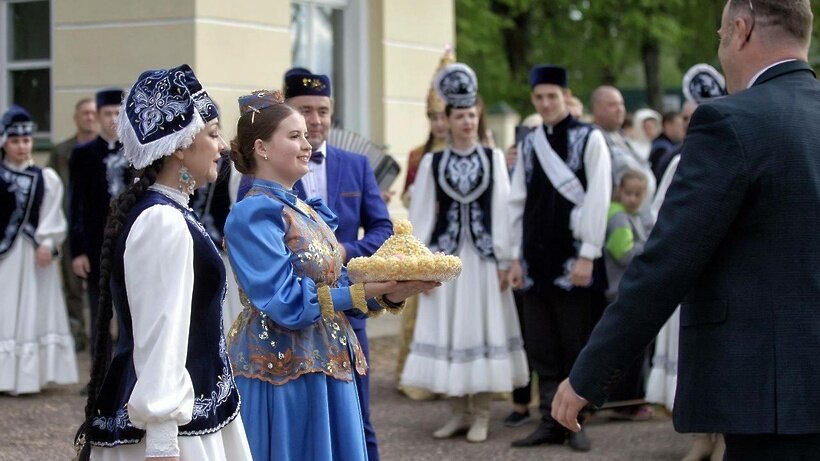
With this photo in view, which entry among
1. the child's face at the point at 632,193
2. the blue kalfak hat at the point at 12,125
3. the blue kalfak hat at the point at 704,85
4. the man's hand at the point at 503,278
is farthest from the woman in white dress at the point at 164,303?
the blue kalfak hat at the point at 12,125

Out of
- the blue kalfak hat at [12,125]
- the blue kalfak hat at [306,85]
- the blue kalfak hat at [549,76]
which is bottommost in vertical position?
the blue kalfak hat at [12,125]

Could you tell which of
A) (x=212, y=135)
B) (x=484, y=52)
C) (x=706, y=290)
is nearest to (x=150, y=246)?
(x=212, y=135)

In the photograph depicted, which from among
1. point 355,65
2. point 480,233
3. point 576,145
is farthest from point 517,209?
point 355,65

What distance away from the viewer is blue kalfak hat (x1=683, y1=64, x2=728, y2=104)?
26.3 ft

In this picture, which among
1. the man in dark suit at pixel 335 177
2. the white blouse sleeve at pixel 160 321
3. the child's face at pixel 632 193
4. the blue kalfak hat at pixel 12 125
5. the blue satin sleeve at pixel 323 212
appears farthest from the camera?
the blue kalfak hat at pixel 12 125

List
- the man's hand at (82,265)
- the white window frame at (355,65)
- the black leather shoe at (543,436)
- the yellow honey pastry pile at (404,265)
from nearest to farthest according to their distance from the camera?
the yellow honey pastry pile at (404,265), the black leather shoe at (543,436), the man's hand at (82,265), the white window frame at (355,65)

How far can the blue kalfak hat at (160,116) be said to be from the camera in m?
3.89

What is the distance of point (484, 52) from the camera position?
22.0 m

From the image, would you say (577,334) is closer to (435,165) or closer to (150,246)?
(435,165)

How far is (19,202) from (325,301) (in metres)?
5.62

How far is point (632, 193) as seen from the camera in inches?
350

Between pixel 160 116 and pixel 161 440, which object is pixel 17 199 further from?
pixel 161 440

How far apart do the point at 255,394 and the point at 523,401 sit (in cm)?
415

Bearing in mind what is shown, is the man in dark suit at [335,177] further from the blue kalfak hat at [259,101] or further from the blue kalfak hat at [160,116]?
the blue kalfak hat at [160,116]
